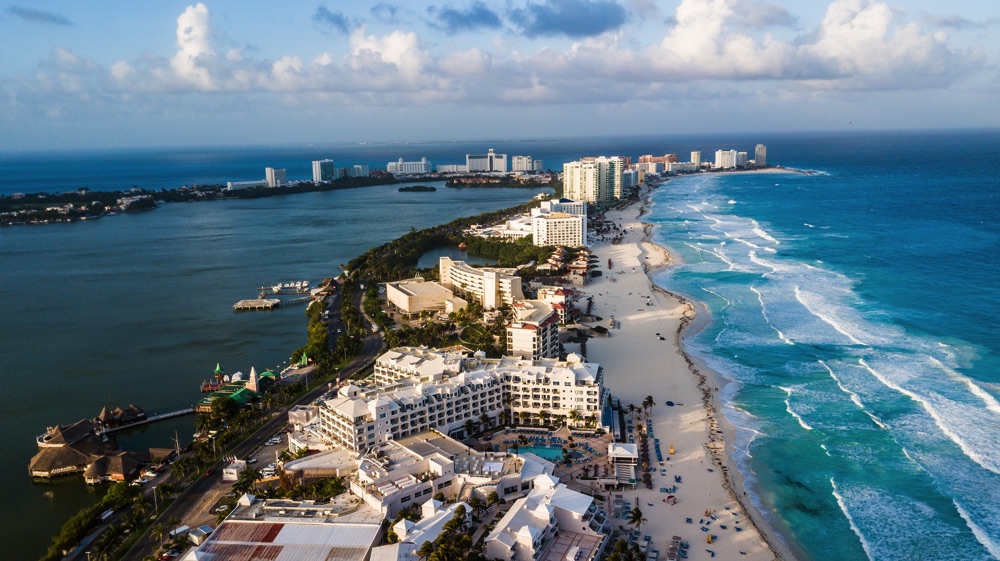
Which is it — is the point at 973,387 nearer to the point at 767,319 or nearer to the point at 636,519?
the point at 767,319

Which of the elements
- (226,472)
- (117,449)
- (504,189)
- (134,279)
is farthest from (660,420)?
(504,189)

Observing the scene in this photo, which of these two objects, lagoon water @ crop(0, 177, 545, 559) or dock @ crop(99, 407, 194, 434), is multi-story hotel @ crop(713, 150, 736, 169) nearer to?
lagoon water @ crop(0, 177, 545, 559)

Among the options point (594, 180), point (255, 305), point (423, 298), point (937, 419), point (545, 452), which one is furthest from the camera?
point (594, 180)

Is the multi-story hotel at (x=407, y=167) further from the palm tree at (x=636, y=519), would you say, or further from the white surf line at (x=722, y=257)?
the palm tree at (x=636, y=519)

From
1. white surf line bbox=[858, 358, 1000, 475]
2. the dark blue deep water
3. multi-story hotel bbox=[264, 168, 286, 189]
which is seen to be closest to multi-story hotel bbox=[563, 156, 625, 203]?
the dark blue deep water

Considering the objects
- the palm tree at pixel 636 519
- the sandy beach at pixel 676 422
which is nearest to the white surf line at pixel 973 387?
the sandy beach at pixel 676 422

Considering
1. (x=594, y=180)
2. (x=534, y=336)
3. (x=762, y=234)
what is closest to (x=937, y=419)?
(x=534, y=336)
